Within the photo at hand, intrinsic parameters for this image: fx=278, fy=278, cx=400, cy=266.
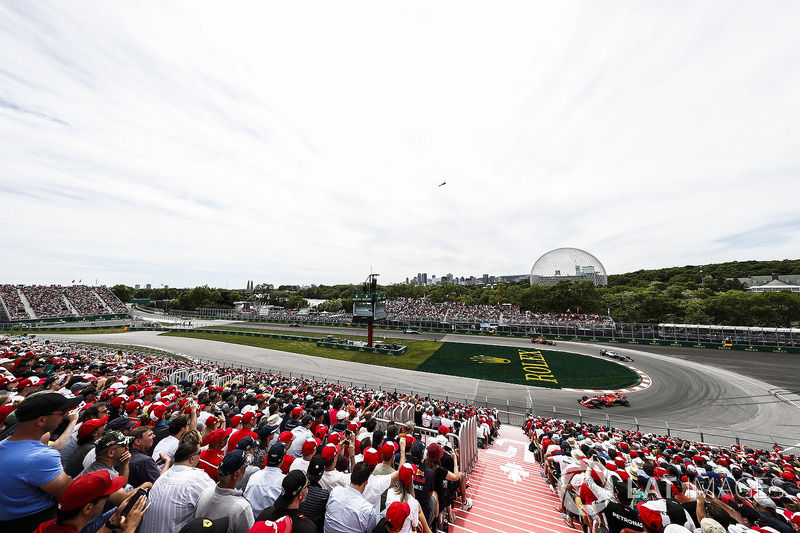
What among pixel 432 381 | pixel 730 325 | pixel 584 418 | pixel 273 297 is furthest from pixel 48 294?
pixel 730 325

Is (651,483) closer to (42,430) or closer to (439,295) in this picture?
(42,430)

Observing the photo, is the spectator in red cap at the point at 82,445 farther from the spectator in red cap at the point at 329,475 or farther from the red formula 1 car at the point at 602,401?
the red formula 1 car at the point at 602,401

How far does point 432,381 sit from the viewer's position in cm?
2467

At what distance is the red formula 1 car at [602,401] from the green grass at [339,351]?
49.9 ft

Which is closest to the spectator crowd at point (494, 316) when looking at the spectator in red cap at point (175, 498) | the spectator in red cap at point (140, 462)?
the spectator in red cap at point (140, 462)

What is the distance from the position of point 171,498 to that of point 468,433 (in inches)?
292

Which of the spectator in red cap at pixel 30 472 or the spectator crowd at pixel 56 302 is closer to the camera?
the spectator in red cap at pixel 30 472

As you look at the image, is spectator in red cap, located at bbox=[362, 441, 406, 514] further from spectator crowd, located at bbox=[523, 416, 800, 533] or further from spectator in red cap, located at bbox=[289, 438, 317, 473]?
spectator crowd, located at bbox=[523, 416, 800, 533]

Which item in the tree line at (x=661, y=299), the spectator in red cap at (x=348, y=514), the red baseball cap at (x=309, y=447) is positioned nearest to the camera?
the spectator in red cap at (x=348, y=514)

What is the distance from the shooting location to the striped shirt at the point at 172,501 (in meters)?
2.90

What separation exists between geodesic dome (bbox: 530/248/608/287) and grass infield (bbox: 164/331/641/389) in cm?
6122

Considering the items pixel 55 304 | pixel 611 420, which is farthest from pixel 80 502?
pixel 55 304

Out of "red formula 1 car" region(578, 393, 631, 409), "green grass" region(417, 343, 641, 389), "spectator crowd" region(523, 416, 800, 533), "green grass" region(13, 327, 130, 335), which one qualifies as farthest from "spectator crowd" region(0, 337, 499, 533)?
"green grass" region(13, 327, 130, 335)

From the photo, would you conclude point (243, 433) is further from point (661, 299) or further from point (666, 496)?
point (661, 299)
